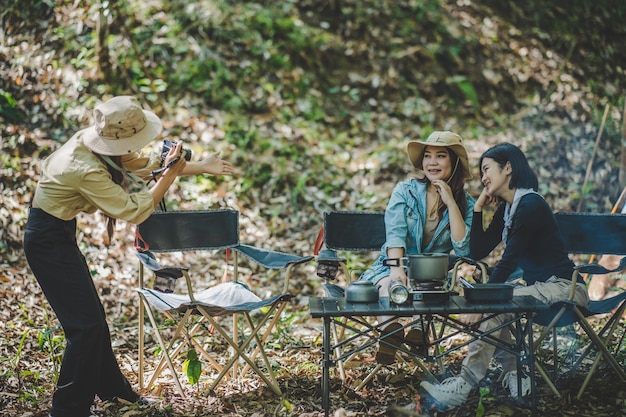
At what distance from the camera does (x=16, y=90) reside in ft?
20.9

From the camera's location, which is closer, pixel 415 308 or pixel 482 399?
pixel 415 308

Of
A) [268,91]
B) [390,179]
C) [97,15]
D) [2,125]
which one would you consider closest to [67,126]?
[2,125]

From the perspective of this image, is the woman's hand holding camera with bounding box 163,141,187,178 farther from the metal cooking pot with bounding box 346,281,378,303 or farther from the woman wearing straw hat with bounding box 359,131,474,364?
the woman wearing straw hat with bounding box 359,131,474,364

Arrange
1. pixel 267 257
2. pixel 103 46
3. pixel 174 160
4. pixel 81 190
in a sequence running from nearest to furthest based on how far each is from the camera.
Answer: pixel 81 190 → pixel 174 160 → pixel 267 257 → pixel 103 46

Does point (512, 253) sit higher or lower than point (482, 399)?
higher

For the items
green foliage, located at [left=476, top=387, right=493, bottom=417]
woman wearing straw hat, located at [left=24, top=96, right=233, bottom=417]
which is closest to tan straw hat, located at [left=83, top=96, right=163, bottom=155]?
woman wearing straw hat, located at [left=24, top=96, right=233, bottom=417]

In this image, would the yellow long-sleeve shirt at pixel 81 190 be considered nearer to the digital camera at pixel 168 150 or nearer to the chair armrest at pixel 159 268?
the digital camera at pixel 168 150

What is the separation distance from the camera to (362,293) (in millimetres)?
2982

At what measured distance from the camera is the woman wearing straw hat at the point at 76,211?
9.39 feet

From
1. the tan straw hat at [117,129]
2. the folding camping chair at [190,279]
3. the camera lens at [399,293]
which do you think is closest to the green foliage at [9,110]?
the folding camping chair at [190,279]

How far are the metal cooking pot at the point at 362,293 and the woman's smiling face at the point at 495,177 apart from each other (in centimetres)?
96

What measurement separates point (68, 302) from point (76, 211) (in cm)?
41

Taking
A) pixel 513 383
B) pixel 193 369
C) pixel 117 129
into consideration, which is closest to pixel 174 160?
pixel 117 129

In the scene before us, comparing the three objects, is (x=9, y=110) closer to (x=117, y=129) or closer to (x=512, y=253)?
(x=117, y=129)
